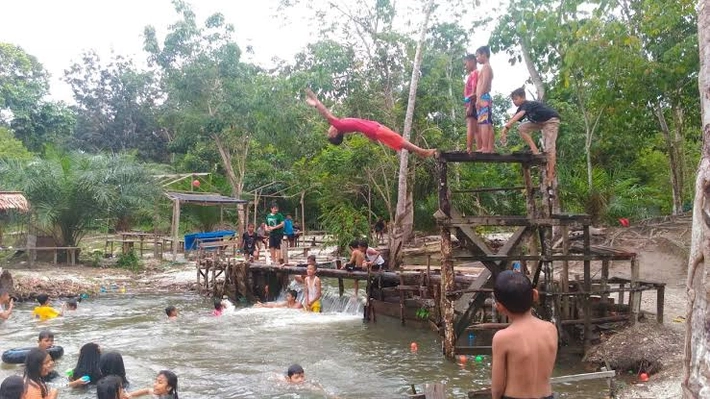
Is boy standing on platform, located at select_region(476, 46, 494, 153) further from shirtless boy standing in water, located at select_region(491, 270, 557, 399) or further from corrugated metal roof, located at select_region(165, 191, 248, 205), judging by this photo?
corrugated metal roof, located at select_region(165, 191, 248, 205)

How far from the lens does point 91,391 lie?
376 inches

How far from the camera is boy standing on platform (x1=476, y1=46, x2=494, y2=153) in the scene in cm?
861

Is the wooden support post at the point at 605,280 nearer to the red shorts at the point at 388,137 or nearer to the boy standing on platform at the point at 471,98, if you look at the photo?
the boy standing on platform at the point at 471,98

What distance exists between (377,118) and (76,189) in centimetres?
1178

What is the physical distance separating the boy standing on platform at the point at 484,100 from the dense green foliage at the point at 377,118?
4.32 meters

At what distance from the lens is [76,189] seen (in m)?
23.8

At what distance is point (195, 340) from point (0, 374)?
4.31 metres

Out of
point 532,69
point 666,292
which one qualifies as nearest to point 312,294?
point 666,292

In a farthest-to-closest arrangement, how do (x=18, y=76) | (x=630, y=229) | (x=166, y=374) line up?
(x=18, y=76)
(x=630, y=229)
(x=166, y=374)

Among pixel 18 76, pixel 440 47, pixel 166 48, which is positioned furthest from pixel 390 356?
pixel 18 76

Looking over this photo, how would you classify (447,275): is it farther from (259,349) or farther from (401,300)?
(259,349)

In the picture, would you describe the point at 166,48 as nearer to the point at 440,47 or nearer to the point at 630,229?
the point at 440,47

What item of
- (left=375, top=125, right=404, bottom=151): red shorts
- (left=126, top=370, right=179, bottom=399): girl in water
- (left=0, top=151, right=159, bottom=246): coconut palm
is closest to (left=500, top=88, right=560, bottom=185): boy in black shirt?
(left=375, top=125, right=404, bottom=151): red shorts

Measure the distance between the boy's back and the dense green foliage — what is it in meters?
9.71
